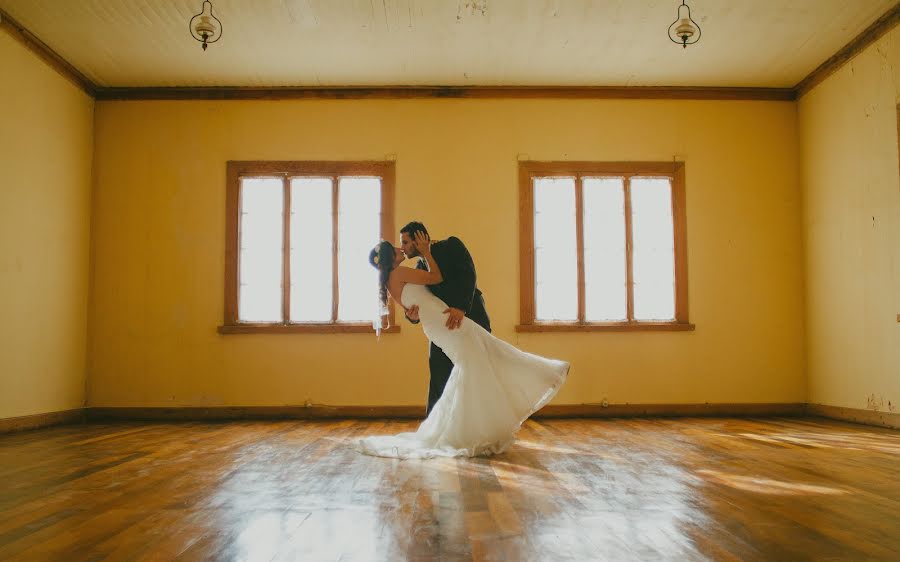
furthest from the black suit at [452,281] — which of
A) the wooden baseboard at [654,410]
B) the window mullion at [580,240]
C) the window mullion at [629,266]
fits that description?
the window mullion at [629,266]

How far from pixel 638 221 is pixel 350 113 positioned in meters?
3.24

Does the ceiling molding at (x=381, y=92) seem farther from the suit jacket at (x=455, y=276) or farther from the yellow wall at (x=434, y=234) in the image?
the suit jacket at (x=455, y=276)

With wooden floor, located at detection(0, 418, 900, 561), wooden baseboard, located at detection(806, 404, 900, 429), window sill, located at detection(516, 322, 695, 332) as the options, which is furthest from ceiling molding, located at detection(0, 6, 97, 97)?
wooden baseboard, located at detection(806, 404, 900, 429)

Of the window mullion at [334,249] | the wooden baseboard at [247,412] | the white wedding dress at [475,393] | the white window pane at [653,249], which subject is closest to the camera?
the white wedding dress at [475,393]

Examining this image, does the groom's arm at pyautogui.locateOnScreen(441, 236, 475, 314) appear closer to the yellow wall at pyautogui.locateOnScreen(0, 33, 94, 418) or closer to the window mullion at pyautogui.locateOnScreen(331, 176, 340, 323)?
the window mullion at pyautogui.locateOnScreen(331, 176, 340, 323)

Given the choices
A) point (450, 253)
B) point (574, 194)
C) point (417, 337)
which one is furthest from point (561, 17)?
point (417, 337)

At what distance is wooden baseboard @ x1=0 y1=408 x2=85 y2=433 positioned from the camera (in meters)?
6.02

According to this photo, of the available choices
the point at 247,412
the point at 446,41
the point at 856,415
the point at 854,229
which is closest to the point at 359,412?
the point at 247,412

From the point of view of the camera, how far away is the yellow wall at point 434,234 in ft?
24.0

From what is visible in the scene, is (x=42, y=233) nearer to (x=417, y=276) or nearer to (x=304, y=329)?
(x=304, y=329)

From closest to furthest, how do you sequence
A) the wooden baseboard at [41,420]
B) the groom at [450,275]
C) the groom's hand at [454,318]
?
the groom's hand at [454,318], the groom at [450,275], the wooden baseboard at [41,420]

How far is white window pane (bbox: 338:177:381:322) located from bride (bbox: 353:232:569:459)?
8.02ft

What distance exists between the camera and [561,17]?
6.06 metres

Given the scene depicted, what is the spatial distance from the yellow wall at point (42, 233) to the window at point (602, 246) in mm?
4500
